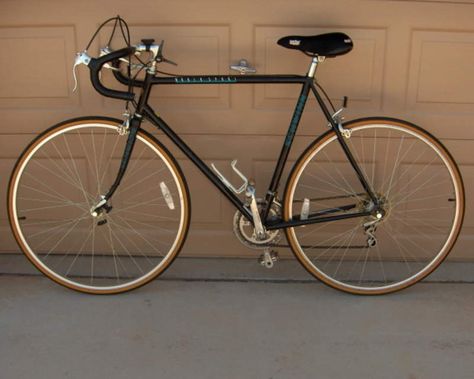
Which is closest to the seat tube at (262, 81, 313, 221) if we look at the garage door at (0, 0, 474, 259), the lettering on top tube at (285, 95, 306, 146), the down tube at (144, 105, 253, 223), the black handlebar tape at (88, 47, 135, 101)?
the lettering on top tube at (285, 95, 306, 146)

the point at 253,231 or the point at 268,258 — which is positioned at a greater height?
the point at 253,231

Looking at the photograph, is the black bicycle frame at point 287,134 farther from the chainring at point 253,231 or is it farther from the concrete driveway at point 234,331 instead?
the concrete driveway at point 234,331

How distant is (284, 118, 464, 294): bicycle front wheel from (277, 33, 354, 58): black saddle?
0.53m

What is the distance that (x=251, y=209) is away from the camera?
2369 mm

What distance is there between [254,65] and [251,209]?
760 millimetres

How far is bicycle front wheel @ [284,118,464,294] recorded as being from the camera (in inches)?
103

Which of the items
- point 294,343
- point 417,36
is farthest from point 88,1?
point 294,343

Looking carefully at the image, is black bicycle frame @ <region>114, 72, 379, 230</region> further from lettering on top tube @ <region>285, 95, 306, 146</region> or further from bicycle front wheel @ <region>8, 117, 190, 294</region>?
bicycle front wheel @ <region>8, 117, 190, 294</region>

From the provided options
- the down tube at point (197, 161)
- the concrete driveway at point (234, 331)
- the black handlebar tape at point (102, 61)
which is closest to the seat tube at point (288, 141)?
the down tube at point (197, 161)

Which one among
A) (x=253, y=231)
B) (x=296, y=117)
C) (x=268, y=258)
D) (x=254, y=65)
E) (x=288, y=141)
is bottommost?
(x=268, y=258)

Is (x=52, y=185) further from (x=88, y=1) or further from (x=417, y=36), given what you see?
(x=417, y=36)

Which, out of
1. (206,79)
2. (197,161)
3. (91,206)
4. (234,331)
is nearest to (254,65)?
(206,79)

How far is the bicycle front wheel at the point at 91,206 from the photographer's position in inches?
106

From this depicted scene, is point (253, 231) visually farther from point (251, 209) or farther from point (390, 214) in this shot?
point (390, 214)
